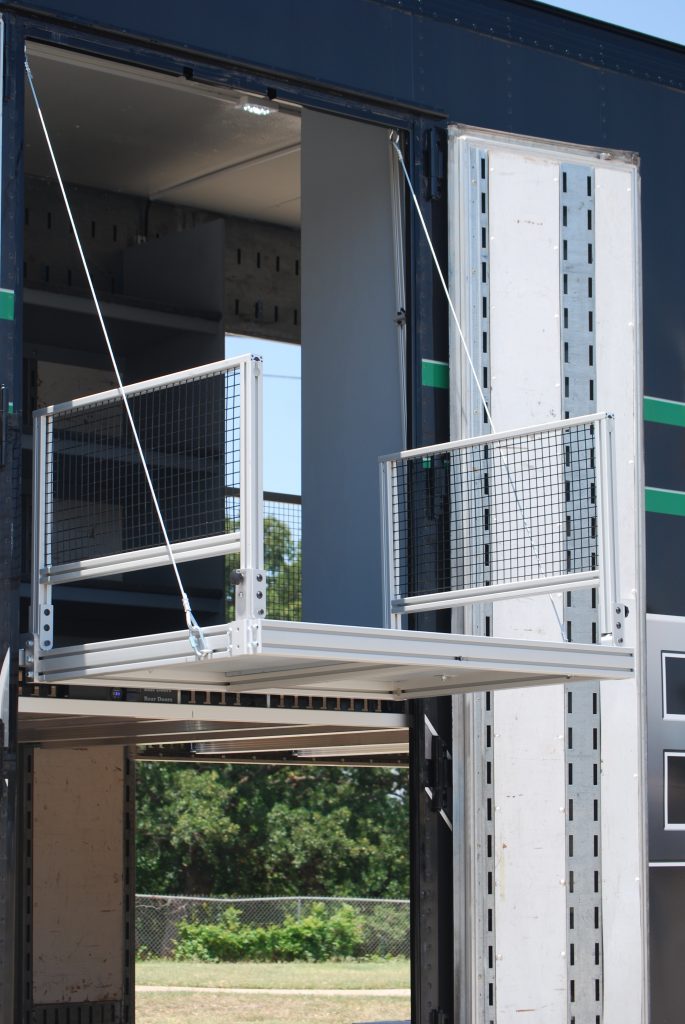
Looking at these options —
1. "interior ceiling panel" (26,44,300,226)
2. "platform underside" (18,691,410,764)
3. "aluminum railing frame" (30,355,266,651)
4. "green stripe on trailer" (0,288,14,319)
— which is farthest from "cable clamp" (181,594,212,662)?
"interior ceiling panel" (26,44,300,226)

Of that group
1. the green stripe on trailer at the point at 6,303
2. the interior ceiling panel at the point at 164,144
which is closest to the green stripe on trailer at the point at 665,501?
the interior ceiling panel at the point at 164,144

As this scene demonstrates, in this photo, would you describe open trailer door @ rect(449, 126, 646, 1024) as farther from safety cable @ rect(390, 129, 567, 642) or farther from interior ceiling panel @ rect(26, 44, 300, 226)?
interior ceiling panel @ rect(26, 44, 300, 226)

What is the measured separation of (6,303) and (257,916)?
758 inches

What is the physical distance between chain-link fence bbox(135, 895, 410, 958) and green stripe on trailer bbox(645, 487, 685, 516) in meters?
13.2

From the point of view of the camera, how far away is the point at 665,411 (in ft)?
28.3

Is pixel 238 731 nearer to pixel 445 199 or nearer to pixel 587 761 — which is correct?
pixel 587 761

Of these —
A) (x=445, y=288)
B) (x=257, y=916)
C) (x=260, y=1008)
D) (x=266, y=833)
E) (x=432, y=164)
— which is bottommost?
(x=257, y=916)

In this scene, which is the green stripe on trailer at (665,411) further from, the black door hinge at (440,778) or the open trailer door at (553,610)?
the black door hinge at (440,778)

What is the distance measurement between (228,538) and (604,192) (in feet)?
12.0

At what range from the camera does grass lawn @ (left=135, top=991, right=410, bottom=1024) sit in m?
14.0

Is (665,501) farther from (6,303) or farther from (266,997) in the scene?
(266,997)

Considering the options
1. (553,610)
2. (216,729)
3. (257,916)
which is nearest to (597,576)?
(553,610)

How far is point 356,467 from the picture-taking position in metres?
8.48

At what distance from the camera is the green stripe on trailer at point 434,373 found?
26.1 ft
